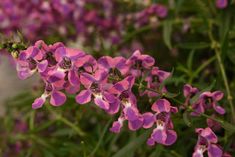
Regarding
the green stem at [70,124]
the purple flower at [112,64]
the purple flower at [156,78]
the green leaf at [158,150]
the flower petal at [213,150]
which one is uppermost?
the purple flower at [112,64]

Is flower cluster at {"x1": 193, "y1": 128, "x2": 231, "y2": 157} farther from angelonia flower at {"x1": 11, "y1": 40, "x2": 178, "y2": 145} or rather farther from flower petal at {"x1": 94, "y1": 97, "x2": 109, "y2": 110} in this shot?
flower petal at {"x1": 94, "y1": 97, "x2": 109, "y2": 110}

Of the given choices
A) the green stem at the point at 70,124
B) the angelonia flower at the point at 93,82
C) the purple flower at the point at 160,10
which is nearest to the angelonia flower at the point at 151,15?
the purple flower at the point at 160,10

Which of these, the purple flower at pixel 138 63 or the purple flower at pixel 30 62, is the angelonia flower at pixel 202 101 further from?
the purple flower at pixel 30 62

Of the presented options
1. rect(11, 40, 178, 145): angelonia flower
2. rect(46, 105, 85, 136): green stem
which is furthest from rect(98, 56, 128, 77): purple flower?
rect(46, 105, 85, 136): green stem

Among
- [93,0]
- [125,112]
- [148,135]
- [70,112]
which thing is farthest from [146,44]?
[125,112]

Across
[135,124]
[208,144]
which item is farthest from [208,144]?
[135,124]

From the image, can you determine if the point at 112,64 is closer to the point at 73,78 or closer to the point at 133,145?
the point at 73,78

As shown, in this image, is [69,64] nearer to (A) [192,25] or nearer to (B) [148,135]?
(B) [148,135]
